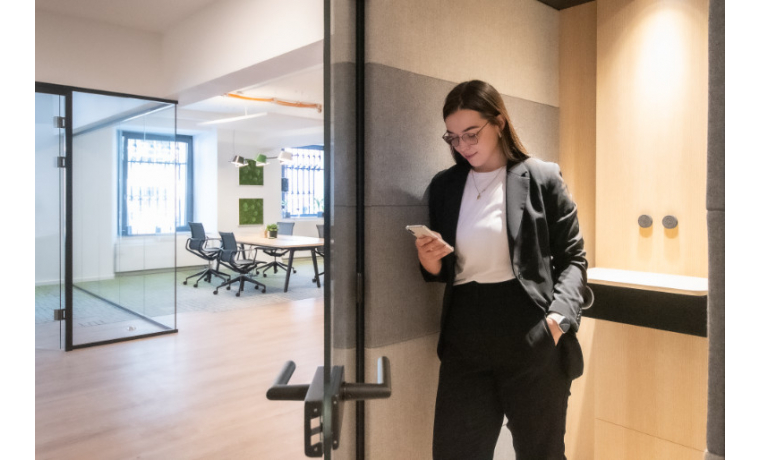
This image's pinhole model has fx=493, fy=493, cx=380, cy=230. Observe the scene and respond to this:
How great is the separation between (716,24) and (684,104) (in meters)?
1.69

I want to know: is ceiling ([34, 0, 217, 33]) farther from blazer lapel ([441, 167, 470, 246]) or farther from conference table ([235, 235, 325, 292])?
blazer lapel ([441, 167, 470, 246])

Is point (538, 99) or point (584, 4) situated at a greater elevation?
point (584, 4)

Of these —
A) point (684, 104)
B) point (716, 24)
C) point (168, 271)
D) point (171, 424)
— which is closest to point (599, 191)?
point (684, 104)

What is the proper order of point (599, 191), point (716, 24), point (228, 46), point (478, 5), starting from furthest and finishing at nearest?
point (228, 46) < point (599, 191) < point (478, 5) < point (716, 24)

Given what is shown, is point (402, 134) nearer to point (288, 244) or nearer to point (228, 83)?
point (228, 83)

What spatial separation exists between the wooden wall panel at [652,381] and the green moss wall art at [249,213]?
31.1 ft

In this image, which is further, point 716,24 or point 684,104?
point 684,104

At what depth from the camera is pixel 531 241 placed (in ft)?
5.37

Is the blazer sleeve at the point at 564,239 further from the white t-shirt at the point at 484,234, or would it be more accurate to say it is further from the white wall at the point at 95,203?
the white wall at the point at 95,203

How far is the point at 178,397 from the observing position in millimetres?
3666

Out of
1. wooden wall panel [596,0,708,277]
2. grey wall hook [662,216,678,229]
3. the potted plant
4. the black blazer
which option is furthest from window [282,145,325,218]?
the black blazer

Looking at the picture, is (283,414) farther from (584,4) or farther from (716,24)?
(716,24)

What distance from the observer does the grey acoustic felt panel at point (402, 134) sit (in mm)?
1758

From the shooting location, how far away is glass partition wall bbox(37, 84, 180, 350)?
496 centimetres
